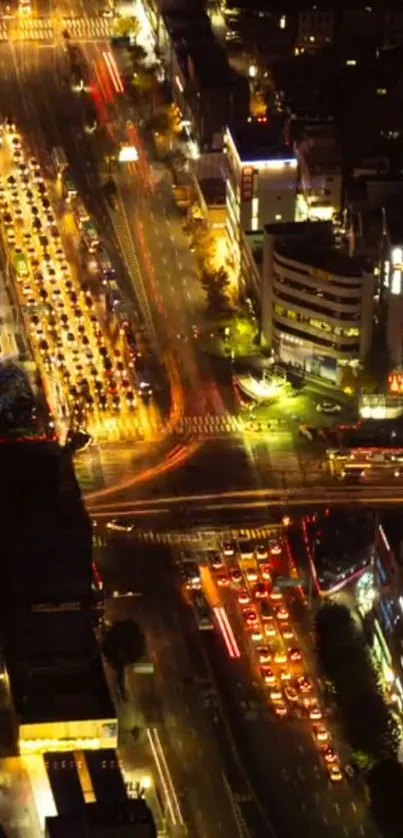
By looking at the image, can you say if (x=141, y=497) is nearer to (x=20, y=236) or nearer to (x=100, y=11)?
(x=20, y=236)

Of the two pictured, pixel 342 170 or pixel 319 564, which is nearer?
pixel 319 564

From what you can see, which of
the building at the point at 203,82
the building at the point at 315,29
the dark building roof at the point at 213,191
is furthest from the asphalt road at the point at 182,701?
the building at the point at 315,29

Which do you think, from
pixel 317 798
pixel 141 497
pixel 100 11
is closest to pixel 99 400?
pixel 141 497

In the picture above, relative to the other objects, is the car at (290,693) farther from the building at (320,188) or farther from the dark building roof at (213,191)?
the dark building roof at (213,191)

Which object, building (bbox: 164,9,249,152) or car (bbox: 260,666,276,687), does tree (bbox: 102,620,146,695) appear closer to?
car (bbox: 260,666,276,687)

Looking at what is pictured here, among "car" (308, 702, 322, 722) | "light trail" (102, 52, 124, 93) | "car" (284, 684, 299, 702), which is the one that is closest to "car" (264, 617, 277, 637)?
"car" (284, 684, 299, 702)

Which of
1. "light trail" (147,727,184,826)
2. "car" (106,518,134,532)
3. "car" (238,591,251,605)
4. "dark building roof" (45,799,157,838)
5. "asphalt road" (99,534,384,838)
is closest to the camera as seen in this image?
"dark building roof" (45,799,157,838)

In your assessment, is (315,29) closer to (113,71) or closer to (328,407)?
(113,71)
